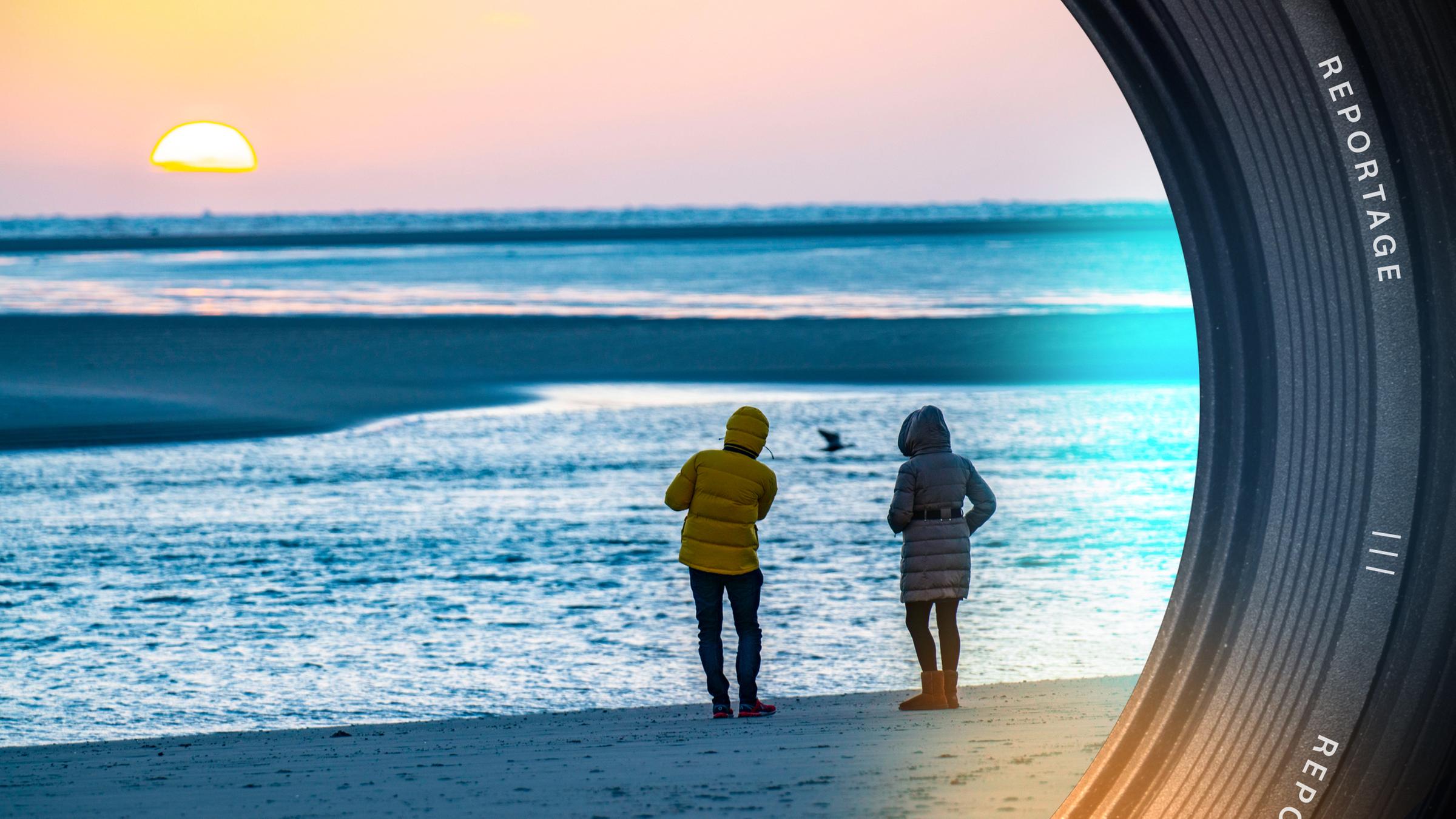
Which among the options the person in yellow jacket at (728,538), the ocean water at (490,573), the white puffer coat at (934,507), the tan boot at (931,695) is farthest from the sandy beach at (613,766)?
the ocean water at (490,573)

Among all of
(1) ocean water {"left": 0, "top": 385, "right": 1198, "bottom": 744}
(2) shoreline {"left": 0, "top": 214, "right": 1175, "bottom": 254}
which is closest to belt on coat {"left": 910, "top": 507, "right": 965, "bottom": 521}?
(1) ocean water {"left": 0, "top": 385, "right": 1198, "bottom": 744}

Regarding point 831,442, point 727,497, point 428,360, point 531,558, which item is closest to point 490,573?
point 531,558

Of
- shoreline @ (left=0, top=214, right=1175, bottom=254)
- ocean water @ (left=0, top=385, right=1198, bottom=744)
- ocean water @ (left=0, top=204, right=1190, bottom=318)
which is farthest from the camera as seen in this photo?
shoreline @ (left=0, top=214, right=1175, bottom=254)

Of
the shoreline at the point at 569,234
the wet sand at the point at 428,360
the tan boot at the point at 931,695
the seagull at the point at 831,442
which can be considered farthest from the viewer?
the shoreline at the point at 569,234

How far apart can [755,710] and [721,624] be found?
1.33 ft

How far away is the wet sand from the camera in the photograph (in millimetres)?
18641

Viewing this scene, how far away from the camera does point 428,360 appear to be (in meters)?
24.0

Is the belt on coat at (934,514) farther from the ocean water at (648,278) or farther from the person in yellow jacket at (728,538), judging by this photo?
the ocean water at (648,278)

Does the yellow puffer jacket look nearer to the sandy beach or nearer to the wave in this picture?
the sandy beach

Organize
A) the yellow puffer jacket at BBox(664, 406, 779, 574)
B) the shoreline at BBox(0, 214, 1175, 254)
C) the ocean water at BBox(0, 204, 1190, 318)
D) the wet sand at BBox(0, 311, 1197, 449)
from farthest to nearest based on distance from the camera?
the shoreline at BBox(0, 214, 1175, 254) < the ocean water at BBox(0, 204, 1190, 318) < the wet sand at BBox(0, 311, 1197, 449) < the yellow puffer jacket at BBox(664, 406, 779, 574)

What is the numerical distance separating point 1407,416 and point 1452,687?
0.54m

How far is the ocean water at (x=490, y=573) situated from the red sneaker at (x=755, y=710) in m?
0.66

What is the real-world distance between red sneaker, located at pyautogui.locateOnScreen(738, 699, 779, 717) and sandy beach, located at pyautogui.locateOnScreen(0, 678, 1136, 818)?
0.41 ft

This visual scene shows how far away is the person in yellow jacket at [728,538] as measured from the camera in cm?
624
